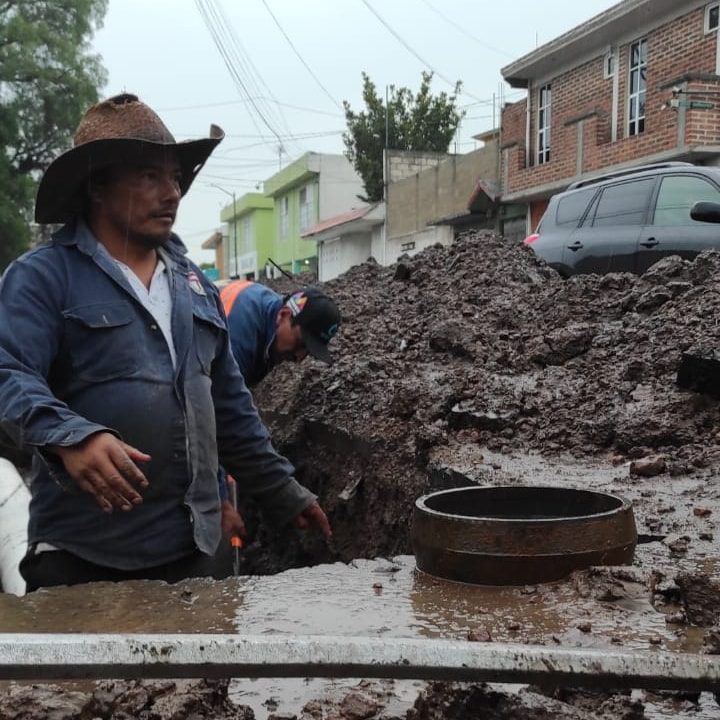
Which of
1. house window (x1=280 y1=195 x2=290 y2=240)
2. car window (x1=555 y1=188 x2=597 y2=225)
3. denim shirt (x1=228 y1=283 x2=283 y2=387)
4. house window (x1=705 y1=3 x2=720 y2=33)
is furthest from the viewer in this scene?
house window (x1=280 y1=195 x2=290 y2=240)

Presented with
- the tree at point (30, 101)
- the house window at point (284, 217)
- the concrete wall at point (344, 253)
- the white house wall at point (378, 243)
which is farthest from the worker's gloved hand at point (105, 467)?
the house window at point (284, 217)

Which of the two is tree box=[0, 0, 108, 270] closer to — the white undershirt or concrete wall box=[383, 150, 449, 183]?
concrete wall box=[383, 150, 449, 183]

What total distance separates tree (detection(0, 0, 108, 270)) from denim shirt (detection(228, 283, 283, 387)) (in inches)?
967

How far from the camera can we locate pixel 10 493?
225 inches

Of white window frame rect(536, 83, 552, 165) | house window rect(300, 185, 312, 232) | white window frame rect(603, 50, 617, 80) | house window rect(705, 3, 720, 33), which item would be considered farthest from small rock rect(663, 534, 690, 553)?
house window rect(300, 185, 312, 232)

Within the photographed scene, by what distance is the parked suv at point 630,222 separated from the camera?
331 inches

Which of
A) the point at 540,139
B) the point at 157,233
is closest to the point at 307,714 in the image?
the point at 157,233

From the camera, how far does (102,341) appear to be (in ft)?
8.02

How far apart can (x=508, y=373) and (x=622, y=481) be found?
6.32 ft

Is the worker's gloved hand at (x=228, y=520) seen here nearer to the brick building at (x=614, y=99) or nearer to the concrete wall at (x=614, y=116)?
the brick building at (x=614, y=99)

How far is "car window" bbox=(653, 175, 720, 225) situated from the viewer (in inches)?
329

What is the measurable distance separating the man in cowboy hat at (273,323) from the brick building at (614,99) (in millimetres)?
12056

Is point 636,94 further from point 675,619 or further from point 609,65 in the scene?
point 675,619

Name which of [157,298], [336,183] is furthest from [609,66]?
[336,183]
